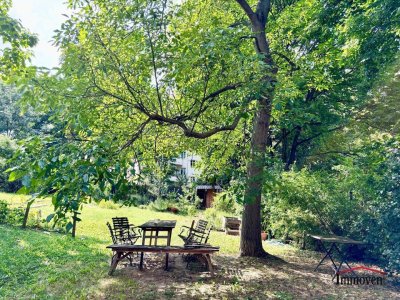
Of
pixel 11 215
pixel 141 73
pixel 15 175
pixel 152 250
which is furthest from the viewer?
pixel 11 215

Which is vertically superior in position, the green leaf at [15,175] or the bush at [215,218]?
the green leaf at [15,175]

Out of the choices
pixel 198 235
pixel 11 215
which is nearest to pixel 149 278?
pixel 198 235

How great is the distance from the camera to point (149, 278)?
6273mm

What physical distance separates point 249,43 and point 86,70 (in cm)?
559

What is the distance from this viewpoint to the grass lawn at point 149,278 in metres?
5.39

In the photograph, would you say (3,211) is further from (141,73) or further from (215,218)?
(215,218)

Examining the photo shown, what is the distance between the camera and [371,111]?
14.0 metres

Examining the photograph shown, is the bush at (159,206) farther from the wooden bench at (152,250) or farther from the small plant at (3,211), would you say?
the wooden bench at (152,250)

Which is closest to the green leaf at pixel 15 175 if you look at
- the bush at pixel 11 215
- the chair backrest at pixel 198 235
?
the chair backrest at pixel 198 235

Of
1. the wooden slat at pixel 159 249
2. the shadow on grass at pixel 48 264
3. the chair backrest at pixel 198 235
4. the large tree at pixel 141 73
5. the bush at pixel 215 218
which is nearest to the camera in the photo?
the large tree at pixel 141 73

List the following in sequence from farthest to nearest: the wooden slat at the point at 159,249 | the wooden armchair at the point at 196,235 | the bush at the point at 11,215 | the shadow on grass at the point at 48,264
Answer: the bush at the point at 11,215 → the wooden armchair at the point at 196,235 → the wooden slat at the point at 159,249 → the shadow on grass at the point at 48,264

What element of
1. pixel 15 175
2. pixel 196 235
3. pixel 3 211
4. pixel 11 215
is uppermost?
pixel 15 175

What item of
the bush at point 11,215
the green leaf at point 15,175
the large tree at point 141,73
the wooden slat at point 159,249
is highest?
the large tree at point 141,73

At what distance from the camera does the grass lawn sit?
212 inches
